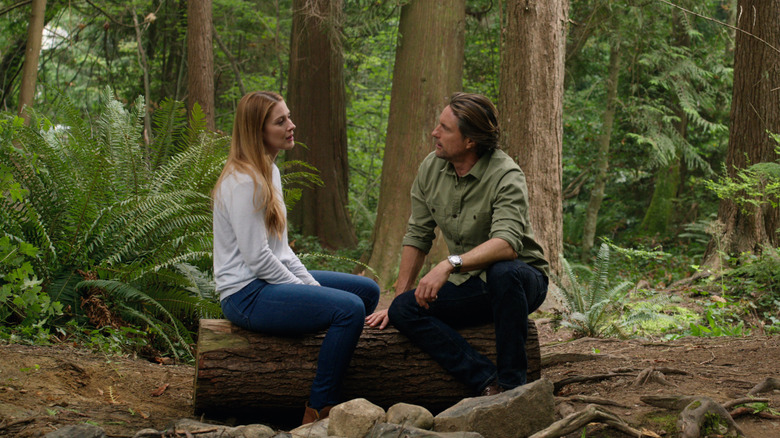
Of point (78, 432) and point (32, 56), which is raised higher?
point (32, 56)

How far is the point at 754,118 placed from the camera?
749cm

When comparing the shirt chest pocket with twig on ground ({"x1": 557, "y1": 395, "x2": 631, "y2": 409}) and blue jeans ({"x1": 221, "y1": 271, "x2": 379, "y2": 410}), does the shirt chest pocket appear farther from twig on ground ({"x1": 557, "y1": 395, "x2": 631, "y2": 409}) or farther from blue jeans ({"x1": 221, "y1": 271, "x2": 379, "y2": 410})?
twig on ground ({"x1": 557, "y1": 395, "x2": 631, "y2": 409})

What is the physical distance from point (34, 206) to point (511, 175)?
3.67 m

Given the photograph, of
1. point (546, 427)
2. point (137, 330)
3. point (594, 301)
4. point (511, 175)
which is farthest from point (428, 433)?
point (594, 301)

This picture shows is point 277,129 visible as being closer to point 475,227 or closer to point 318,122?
point 475,227

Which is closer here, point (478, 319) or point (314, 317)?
point (314, 317)

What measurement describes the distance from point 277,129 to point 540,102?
3.56 metres

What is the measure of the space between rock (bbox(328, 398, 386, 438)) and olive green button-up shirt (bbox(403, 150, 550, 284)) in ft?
2.94

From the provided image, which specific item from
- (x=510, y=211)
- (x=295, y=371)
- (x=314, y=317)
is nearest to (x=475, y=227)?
(x=510, y=211)

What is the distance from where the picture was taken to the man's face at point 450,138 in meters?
3.53

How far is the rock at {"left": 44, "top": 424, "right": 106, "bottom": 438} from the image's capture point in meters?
2.66

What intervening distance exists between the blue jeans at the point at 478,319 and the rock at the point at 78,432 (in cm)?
152

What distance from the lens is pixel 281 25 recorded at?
52.1 ft

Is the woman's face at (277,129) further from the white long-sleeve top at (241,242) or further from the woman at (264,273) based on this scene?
the white long-sleeve top at (241,242)
